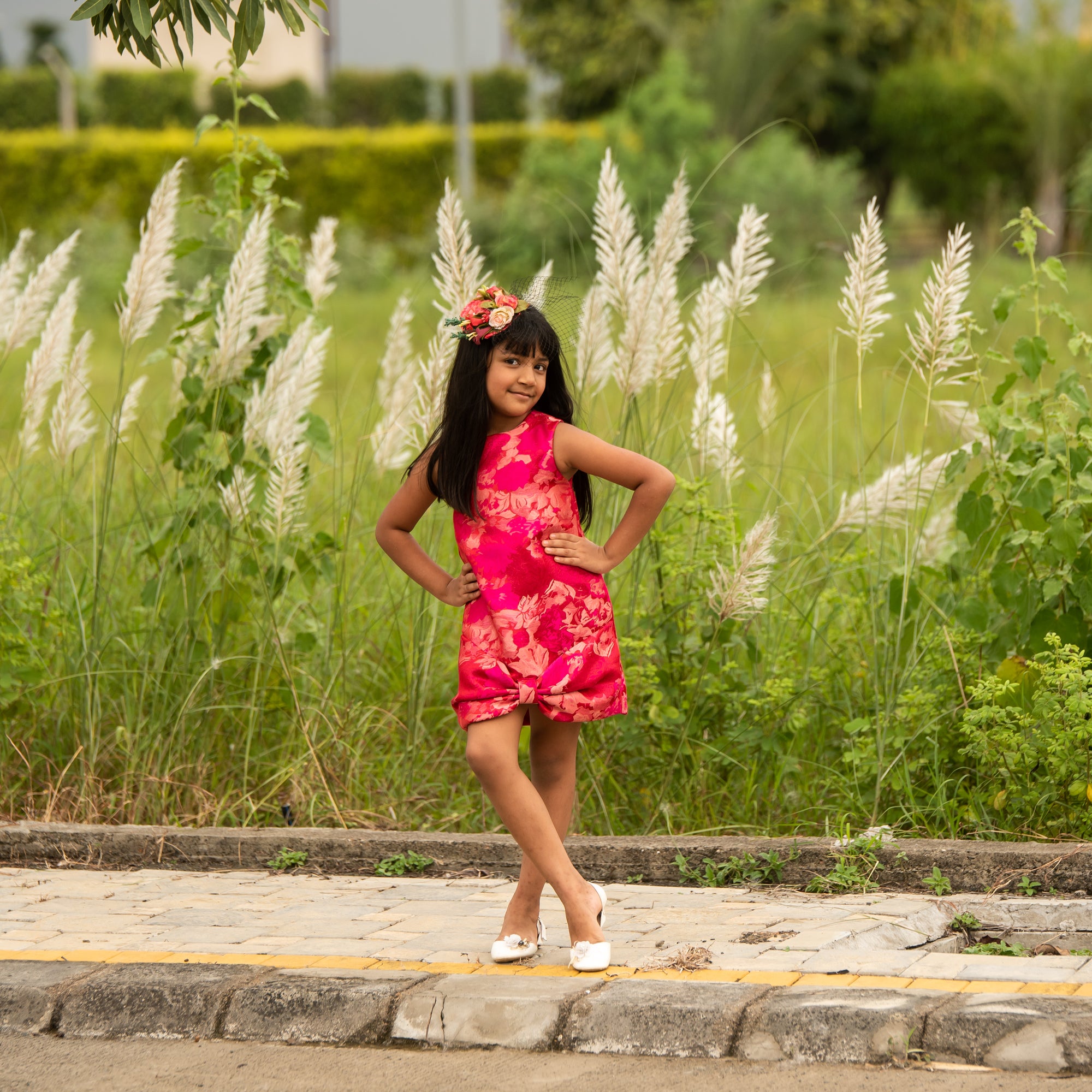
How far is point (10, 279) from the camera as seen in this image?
20.0 ft

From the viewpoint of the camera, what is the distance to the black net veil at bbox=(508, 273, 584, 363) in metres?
4.20

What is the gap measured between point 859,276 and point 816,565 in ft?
3.47

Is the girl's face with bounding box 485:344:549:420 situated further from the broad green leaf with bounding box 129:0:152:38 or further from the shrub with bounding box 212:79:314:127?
the shrub with bounding box 212:79:314:127

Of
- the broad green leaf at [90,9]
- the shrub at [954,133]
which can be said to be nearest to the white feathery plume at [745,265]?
the broad green leaf at [90,9]

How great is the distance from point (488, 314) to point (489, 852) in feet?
5.91

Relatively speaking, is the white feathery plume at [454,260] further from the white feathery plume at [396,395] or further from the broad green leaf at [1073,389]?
the broad green leaf at [1073,389]

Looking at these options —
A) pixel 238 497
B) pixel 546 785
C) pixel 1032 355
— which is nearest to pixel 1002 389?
pixel 1032 355

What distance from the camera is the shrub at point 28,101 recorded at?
1412 inches

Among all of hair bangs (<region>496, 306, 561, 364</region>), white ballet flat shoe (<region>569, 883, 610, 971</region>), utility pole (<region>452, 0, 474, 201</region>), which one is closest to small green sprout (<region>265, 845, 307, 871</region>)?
white ballet flat shoe (<region>569, 883, 610, 971</region>)

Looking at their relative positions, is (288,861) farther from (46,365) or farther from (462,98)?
(462,98)

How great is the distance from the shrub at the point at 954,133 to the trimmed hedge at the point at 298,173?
612cm

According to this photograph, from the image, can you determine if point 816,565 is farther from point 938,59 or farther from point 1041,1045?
point 938,59

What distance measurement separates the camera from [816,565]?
5.77 metres

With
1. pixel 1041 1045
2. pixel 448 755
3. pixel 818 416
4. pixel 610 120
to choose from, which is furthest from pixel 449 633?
pixel 610 120
